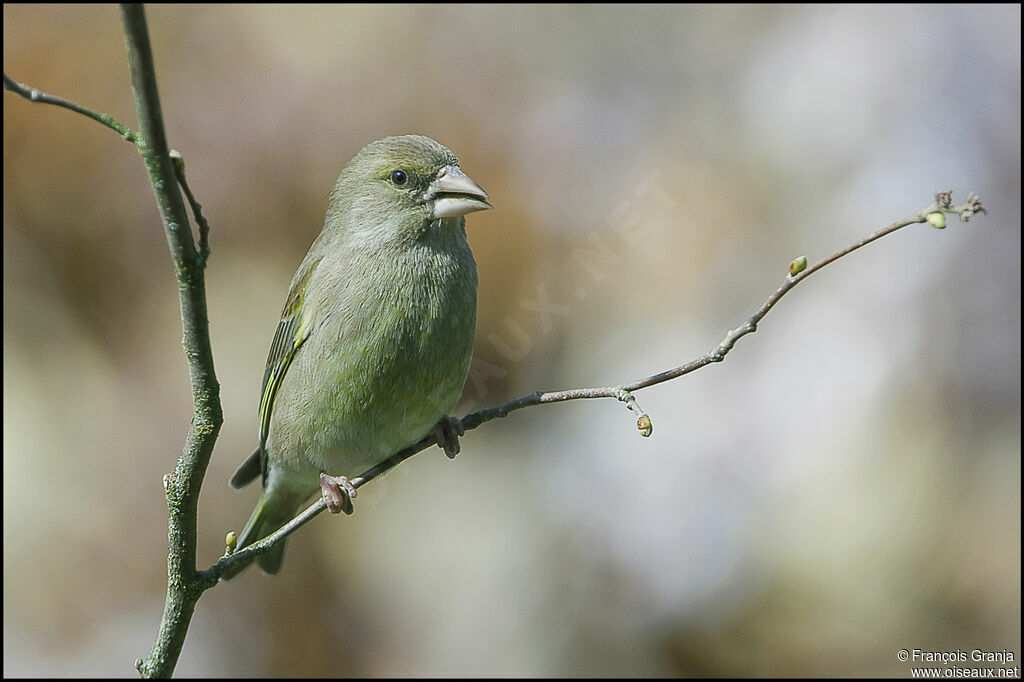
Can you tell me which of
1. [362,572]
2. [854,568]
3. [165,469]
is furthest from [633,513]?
[165,469]

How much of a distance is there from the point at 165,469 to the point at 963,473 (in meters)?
4.97

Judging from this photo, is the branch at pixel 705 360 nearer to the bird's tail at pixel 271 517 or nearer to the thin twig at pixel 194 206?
the thin twig at pixel 194 206

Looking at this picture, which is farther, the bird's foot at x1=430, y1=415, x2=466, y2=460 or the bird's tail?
the bird's tail

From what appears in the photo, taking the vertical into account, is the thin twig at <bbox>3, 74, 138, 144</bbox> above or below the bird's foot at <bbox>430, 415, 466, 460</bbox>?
above

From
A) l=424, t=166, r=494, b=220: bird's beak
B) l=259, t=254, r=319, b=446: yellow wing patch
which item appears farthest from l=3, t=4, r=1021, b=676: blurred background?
l=424, t=166, r=494, b=220: bird's beak

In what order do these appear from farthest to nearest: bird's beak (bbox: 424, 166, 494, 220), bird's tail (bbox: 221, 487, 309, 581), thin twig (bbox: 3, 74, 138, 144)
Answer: bird's tail (bbox: 221, 487, 309, 581), bird's beak (bbox: 424, 166, 494, 220), thin twig (bbox: 3, 74, 138, 144)

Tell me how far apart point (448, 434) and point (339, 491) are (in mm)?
469

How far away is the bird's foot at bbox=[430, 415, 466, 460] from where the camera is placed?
363 centimetres

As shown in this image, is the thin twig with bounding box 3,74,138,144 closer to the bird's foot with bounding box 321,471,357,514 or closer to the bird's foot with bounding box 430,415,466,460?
the bird's foot with bounding box 321,471,357,514

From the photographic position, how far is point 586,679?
20.0 ft

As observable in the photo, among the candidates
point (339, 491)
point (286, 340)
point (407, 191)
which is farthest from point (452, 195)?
point (339, 491)

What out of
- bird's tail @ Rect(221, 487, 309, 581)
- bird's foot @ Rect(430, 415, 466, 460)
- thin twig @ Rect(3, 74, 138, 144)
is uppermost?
thin twig @ Rect(3, 74, 138, 144)

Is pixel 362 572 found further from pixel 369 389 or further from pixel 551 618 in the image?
pixel 369 389

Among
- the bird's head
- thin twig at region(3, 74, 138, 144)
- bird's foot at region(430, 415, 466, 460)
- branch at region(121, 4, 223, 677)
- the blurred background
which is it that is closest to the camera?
branch at region(121, 4, 223, 677)
